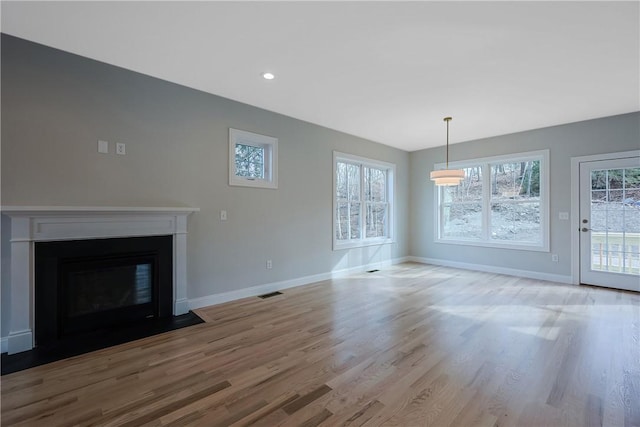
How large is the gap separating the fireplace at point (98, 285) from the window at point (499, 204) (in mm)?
5472

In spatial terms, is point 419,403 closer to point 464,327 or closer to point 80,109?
point 464,327

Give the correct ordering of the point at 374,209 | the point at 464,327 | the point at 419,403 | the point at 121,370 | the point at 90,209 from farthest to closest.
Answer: the point at 374,209 → the point at 464,327 → the point at 90,209 → the point at 121,370 → the point at 419,403

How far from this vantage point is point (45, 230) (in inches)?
97.3

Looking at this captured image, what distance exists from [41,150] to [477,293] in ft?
17.4

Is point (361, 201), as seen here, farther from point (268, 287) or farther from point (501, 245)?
point (501, 245)

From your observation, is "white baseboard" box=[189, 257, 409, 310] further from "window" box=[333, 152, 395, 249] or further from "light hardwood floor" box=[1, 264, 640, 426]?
"window" box=[333, 152, 395, 249]

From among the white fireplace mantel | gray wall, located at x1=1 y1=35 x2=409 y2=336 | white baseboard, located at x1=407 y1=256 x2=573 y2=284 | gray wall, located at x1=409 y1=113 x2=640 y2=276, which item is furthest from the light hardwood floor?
gray wall, located at x1=409 y1=113 x2=640 y2=276

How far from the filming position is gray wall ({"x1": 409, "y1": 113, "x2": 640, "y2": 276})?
171 inches

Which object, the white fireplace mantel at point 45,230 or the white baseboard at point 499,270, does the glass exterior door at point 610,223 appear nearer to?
the white baseboard at point 499,270

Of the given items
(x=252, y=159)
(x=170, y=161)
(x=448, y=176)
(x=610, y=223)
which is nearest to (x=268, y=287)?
(x=252, y=159)

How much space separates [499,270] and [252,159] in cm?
499

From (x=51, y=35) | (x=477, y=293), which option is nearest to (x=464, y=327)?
(x=477, y=293)

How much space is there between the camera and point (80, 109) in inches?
107

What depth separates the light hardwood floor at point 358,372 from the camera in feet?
5.48
